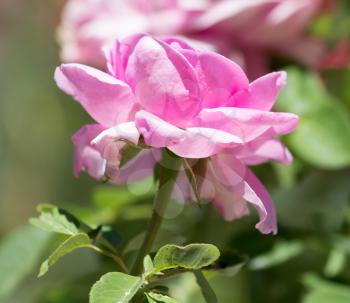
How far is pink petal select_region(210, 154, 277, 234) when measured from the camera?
33 cm

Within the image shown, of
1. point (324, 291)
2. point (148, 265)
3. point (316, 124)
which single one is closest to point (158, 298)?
point (148, 265)

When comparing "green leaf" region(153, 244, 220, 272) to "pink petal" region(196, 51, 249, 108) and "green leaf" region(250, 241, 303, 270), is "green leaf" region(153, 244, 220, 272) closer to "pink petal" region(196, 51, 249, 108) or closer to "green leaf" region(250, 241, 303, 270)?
"pink petal" region(196, 51, 249, 108)

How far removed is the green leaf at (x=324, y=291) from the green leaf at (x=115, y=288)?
0.72ft

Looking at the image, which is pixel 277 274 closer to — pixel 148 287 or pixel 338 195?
pixel 338 195

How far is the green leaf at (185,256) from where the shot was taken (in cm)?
32

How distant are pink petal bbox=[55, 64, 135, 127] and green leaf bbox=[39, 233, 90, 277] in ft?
0.16

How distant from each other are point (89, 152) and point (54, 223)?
4cm

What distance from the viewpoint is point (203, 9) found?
659 mm

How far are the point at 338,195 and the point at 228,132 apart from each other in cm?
28

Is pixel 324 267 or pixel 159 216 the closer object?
pixel 159 216

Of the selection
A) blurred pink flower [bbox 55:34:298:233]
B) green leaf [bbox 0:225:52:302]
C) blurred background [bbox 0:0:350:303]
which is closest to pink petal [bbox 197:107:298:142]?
blurred pink flower [bbox 55:34:298:233]

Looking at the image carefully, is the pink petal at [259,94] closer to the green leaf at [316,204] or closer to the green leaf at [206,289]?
the green leaf at [206,289]

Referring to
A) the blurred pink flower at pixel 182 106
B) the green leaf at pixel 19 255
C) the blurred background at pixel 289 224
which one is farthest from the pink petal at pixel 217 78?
the green leaf at pixel 19 255

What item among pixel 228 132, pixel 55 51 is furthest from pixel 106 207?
pixel 55 51
